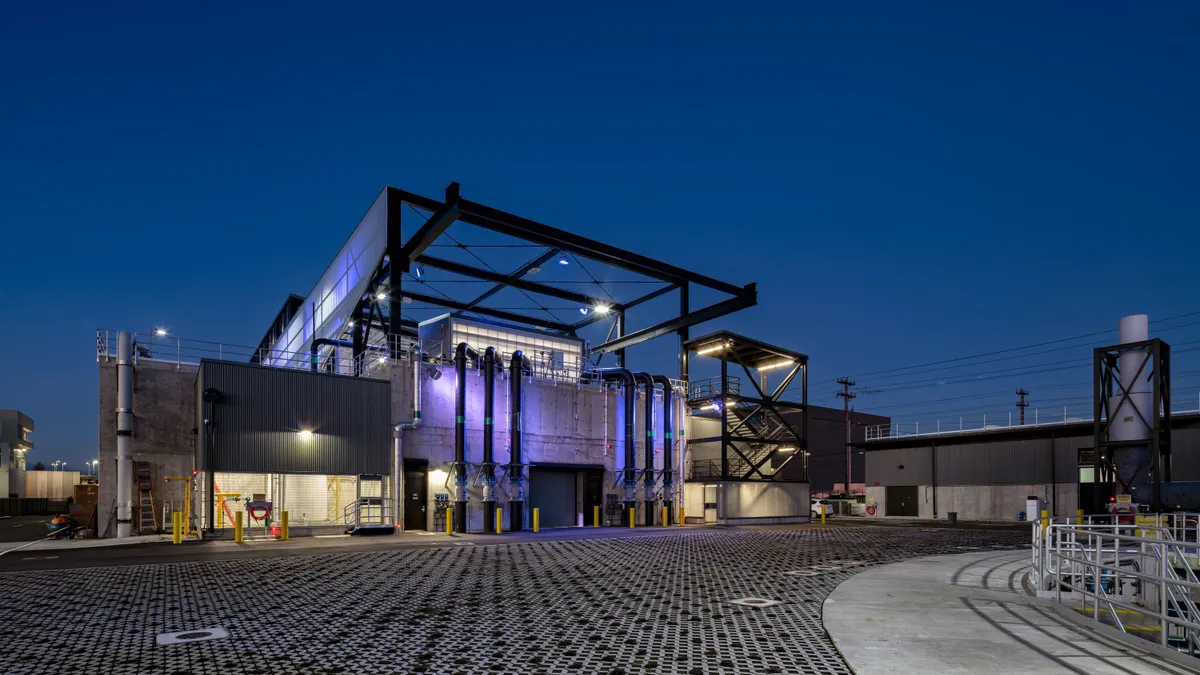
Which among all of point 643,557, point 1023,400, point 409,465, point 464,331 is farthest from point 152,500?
point 1023,400

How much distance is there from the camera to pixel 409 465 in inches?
1197

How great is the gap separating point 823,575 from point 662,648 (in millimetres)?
7518

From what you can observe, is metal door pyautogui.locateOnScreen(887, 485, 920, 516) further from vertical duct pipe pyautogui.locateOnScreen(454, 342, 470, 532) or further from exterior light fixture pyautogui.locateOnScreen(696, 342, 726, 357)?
vertical duct pipe pyautogui.locateOnScreen(454, 342, 470, 532)

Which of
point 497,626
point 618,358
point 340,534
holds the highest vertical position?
point 618,358

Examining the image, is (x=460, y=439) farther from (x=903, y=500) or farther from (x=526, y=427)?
(x=903, y=500)

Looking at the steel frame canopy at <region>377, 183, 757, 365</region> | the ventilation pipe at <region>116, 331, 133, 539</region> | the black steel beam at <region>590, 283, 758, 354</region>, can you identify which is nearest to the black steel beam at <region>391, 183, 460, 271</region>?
the steel frame canopy at <region>377, 183, 757, 365</region>

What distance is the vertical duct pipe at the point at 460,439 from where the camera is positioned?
98.5 ft

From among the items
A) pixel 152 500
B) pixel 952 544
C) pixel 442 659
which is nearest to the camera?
pixel 442 659

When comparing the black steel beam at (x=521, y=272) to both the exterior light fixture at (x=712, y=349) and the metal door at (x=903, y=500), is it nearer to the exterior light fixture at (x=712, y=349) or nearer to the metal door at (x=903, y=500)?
the exterior light fixture at (x=712, y=349)

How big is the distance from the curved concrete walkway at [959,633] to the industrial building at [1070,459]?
77.0 ft

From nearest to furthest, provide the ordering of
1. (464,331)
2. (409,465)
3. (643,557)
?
(643,557) < (409,465) < (464,331)

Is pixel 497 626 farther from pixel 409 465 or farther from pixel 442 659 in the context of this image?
pixel 409 465

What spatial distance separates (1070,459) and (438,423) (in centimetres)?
3735

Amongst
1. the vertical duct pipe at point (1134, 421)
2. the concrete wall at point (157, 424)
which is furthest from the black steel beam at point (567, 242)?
the vertical duct pipe at point (1134, 421)
